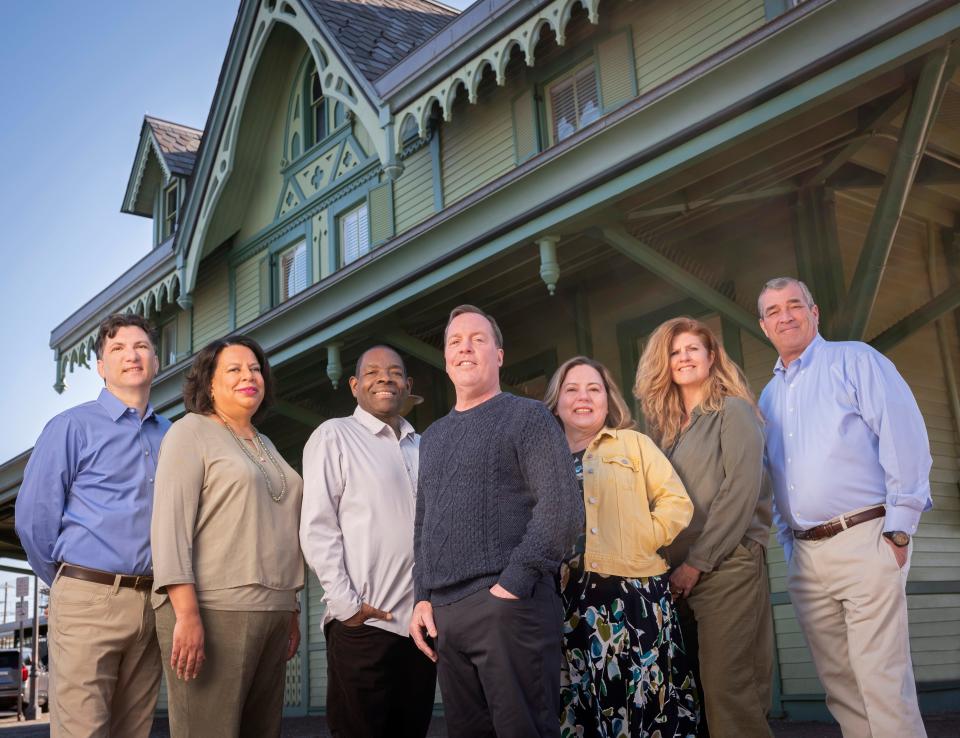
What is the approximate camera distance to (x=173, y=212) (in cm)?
1725

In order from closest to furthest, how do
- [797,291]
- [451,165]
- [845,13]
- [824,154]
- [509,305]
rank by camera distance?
[797,291] → [845,13] → [824,154] → [509,305] → [451,165]

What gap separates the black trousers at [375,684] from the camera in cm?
334

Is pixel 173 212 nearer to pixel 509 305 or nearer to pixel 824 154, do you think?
pixel 509 305

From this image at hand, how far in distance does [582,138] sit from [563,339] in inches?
124

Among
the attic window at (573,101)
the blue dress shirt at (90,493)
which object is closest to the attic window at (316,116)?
the attic window at (573,101)

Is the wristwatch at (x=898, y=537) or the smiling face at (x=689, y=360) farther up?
the smiling face at (x=689, y=360)

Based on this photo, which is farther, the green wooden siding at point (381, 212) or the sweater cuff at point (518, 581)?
the green wooden siding at point (381, 212)

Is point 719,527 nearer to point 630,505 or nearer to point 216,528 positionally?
point 630,505

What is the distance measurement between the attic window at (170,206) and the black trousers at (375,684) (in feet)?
48.9

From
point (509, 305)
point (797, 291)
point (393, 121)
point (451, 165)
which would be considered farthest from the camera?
point (451, 165)

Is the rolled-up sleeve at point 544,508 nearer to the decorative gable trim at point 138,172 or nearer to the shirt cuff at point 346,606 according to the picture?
the shirt cuff at point 346,606

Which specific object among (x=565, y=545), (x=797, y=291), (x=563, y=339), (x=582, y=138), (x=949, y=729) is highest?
(x=582, y=138)

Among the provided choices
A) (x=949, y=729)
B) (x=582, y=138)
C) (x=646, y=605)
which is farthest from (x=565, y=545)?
(x=949, y=729)

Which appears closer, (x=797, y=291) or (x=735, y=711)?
(x=735, y=711)
